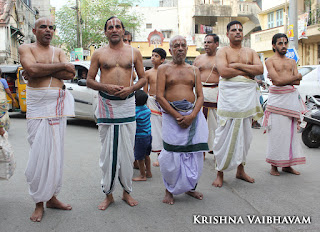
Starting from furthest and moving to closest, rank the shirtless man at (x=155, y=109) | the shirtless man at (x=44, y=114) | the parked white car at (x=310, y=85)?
the parked white car at (x=310, y=85), the shirtless man at (x=155, y=109), the shirtless man at (x=44, y=114)

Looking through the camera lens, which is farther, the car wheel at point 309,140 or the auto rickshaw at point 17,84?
the auto rickshaw at point 17,84

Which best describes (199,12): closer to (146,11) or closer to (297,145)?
(146,11)

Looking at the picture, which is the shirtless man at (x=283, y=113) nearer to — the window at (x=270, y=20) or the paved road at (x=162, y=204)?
the paved road at (x=162, y=204)

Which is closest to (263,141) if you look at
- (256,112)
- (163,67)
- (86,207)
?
(256,112)

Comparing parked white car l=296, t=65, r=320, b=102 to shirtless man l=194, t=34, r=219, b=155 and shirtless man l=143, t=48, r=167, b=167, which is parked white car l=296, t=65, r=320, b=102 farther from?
shirtless man l=143, t=48, r=167, b=167

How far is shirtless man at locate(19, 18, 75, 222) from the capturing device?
364cm

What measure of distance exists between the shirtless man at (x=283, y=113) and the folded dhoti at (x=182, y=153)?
1650mm

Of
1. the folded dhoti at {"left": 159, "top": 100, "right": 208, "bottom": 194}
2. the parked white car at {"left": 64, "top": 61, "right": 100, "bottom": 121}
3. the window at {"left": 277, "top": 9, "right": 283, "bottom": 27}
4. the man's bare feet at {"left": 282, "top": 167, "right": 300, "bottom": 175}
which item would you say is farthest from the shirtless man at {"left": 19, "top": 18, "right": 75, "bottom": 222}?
the window at {"left": 277, "top": 9, "right": 283, "bottom": 27}

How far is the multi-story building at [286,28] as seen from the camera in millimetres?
20281

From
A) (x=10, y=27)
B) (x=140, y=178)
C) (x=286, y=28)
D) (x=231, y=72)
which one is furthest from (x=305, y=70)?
(x=10, y=27)

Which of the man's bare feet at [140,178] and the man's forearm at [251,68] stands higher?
the man's forearm at [251,68]

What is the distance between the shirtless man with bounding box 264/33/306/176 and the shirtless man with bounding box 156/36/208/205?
63.8 inches

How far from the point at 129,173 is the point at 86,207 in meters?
0.61

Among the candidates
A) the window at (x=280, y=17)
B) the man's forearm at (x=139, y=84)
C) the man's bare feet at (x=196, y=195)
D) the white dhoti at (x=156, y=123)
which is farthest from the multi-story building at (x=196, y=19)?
the man's bare feet at (x=196, y=195)
